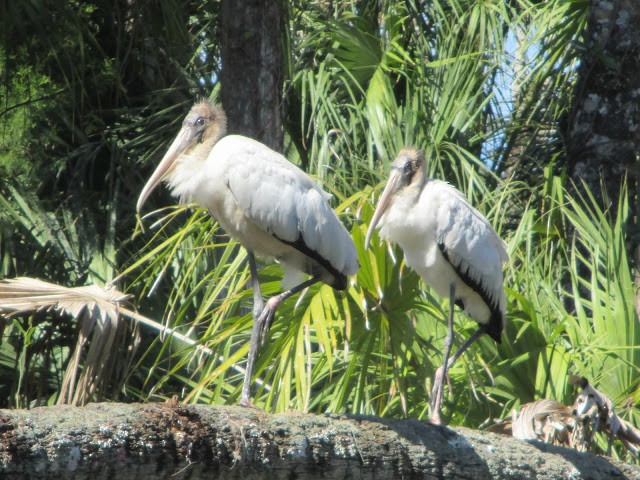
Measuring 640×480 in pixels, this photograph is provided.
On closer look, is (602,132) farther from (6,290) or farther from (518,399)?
(6,290)

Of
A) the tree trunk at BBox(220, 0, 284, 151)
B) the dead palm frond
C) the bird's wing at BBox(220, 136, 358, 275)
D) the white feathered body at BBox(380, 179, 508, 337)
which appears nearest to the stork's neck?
the bird's wing at BBox(220, 136, 358, 275)

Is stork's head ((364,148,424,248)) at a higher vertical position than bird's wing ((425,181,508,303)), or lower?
higher

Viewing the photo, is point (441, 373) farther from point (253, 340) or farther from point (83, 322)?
point (83, 322)

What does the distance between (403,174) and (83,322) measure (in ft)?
4.95

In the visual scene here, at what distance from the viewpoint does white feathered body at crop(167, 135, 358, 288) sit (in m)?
4.02

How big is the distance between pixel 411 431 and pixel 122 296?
1312 millimetres

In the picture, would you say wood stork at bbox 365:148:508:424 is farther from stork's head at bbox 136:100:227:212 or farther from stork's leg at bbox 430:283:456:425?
stork's head at bbox 136:100:227:212

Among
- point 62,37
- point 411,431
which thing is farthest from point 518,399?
point 62,37

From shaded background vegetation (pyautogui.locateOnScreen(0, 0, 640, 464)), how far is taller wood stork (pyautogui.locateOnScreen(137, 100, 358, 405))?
10.1 inches

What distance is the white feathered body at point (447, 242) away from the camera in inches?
176

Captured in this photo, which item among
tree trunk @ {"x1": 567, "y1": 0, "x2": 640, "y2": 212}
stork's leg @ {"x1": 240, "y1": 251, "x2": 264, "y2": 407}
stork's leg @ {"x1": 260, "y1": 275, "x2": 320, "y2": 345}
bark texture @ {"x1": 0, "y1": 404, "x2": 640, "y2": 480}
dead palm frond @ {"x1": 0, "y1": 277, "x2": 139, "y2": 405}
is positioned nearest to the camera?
bark texture @ {"x1": 0, "y1": 404, "x2": 640, "y2": 480}

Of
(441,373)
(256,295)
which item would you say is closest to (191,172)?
(256,295)

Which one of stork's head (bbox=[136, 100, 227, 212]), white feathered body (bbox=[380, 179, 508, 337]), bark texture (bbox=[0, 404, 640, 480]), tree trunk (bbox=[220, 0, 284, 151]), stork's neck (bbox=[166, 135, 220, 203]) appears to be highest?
tree trunk (bbox=[220, 0, 284, 151])

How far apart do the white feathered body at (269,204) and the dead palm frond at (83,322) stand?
56cm
